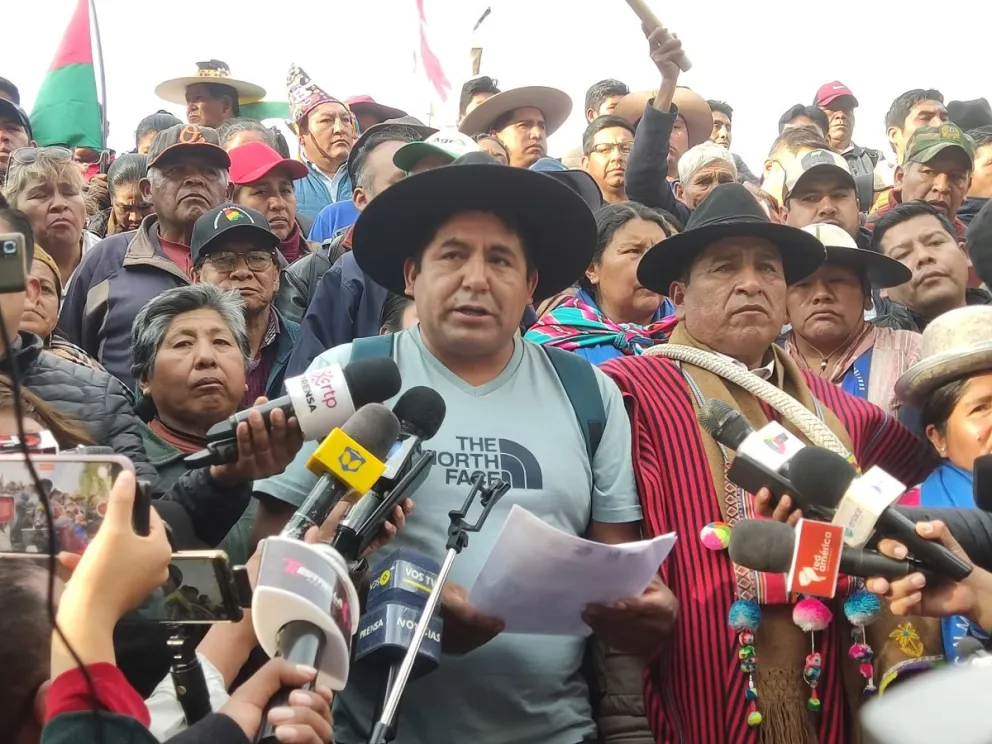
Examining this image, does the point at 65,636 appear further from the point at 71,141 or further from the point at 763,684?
the point at 71,141

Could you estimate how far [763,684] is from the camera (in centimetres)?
339

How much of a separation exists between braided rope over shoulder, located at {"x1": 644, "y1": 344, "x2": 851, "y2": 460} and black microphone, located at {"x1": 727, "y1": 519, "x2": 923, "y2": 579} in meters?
1.02

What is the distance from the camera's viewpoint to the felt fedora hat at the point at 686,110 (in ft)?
27.3

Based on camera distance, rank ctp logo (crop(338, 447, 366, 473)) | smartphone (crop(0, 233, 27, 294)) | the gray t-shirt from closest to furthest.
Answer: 1. smartphone (crop(0, 233, 27, 294))
2. ctp logo (crop(338, 447, 366, 473))
3. the gray t-shirt

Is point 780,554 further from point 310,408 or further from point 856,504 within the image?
point 310,408

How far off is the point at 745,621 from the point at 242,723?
166 centimetres

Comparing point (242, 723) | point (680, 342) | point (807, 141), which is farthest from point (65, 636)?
point (807, 141)

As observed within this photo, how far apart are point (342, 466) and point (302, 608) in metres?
0.38

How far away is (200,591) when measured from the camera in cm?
207

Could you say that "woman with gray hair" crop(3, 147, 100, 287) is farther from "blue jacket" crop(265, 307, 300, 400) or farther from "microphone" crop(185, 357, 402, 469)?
"microphone" crop(185, 357, 402, 469)

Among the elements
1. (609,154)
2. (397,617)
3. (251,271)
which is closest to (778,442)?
(397,617)

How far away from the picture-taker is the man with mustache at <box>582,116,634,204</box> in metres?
7.38

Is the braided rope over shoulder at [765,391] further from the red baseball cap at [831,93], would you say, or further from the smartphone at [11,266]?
the red baseball cap at [831,93]

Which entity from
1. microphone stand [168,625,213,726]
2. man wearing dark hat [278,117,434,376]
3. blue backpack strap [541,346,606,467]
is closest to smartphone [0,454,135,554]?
microphone stand [168,625,213,726]
